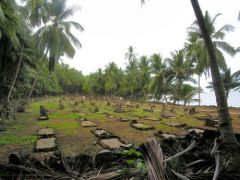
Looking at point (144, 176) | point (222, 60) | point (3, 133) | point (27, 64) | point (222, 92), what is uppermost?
point (222, 60)

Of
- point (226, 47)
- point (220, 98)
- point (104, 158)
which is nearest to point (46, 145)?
point (104, 158)

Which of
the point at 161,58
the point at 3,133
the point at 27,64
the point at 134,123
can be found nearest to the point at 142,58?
the point at 161,58

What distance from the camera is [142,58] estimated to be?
1384 inches

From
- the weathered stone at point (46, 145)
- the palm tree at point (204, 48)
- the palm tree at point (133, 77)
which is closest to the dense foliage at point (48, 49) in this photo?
the palm tree at point (204, 48)

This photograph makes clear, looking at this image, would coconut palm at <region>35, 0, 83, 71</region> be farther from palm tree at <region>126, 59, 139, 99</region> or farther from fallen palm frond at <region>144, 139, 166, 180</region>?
palm tree at <region>126, 59, 139, 99</region>

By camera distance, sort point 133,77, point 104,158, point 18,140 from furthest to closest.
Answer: point 133,77 → point 18,140 → point 104,158

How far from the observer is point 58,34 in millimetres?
16281

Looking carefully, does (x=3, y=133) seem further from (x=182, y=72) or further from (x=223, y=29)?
(x=223, y=29)

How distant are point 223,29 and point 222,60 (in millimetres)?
3191

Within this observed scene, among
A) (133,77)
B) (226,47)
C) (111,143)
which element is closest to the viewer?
(111,143)

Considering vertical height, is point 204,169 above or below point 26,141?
above

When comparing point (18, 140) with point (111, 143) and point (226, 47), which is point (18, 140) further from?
point (226, 47)

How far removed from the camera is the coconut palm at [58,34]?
1598 centimetres

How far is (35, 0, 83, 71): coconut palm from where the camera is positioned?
1598 cm
